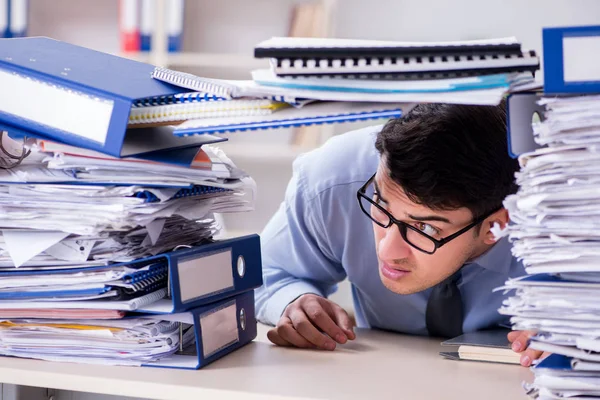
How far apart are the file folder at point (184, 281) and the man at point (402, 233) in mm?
157

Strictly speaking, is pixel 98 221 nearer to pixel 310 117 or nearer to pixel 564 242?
pixel 310 117

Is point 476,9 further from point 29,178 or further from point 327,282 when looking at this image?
point 29,178

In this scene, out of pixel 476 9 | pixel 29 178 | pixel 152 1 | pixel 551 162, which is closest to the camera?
pixel 551 162

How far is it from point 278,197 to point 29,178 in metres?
2.67

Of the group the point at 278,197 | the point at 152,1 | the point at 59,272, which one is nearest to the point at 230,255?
the point at 59,272

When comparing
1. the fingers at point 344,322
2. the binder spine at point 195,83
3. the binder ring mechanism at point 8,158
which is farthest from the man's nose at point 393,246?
the binder ring mechanism at point 8,158

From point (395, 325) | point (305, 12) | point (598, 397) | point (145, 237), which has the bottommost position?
point (395, 325)

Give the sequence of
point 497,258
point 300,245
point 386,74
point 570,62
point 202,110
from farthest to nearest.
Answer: point 300,245 < point 497,258 < point 202,110 < point 386,74 < point 570,62

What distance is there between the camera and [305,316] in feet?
4.32

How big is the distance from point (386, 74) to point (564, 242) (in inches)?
9.9

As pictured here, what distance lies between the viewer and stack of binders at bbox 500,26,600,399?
0.76 meters

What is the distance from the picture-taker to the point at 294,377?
100 centimetres

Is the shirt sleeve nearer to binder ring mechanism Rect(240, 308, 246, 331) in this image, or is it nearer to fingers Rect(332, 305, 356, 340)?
fingers Rect(332, 305, 356, 340)

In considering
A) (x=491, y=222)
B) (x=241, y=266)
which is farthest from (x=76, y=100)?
(x=491, y=222)
